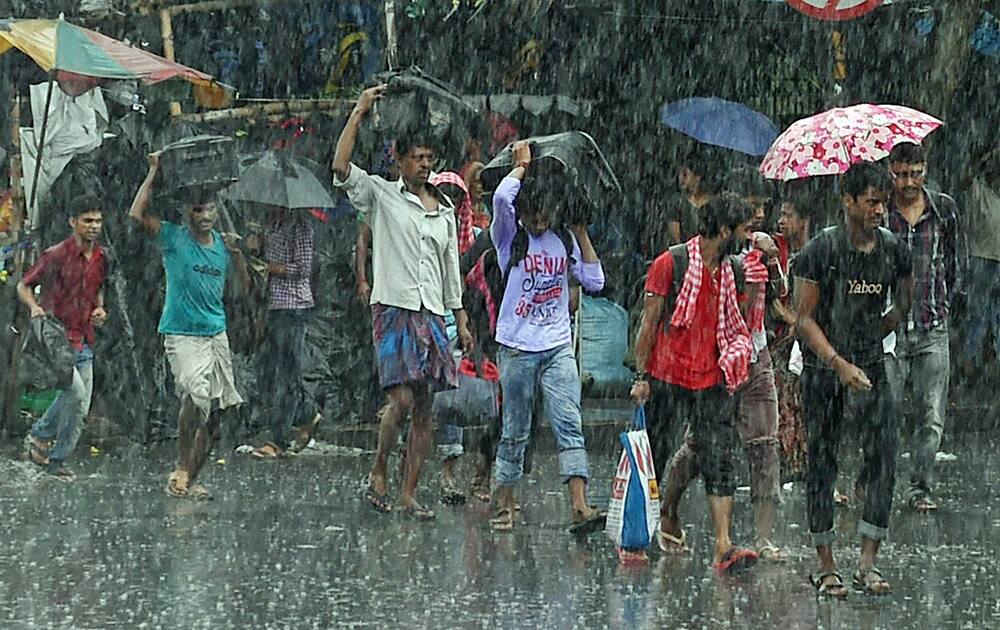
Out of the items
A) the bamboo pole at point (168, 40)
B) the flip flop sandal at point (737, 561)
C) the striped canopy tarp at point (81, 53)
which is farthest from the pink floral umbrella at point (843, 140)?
the bamboo pole at point (168, 40)

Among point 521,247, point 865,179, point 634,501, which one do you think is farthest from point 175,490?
point 865,179

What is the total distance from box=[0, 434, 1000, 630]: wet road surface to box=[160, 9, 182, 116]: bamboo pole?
410 centimetres

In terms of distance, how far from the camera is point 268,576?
352 inches

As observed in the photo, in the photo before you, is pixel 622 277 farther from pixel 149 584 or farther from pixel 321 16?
pixel 149 584

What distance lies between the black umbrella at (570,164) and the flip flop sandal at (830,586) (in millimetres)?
2674

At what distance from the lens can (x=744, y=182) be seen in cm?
952

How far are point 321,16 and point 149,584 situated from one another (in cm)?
813

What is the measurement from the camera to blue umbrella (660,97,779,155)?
1429 cm

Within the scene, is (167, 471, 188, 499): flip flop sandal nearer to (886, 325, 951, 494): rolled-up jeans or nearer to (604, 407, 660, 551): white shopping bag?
(604, 407, 660, 551): white shopping bag

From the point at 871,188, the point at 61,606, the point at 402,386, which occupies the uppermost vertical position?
the point at 871,188

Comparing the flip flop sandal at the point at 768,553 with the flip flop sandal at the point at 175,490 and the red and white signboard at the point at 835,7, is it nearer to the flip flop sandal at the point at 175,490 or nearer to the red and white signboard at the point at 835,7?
the flip flop sandal at the point at 175,490

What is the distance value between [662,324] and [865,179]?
4.72 feet

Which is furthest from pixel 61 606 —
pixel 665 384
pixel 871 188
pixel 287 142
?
pixel 287 142

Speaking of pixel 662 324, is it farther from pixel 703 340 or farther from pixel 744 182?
pixel 744 182
